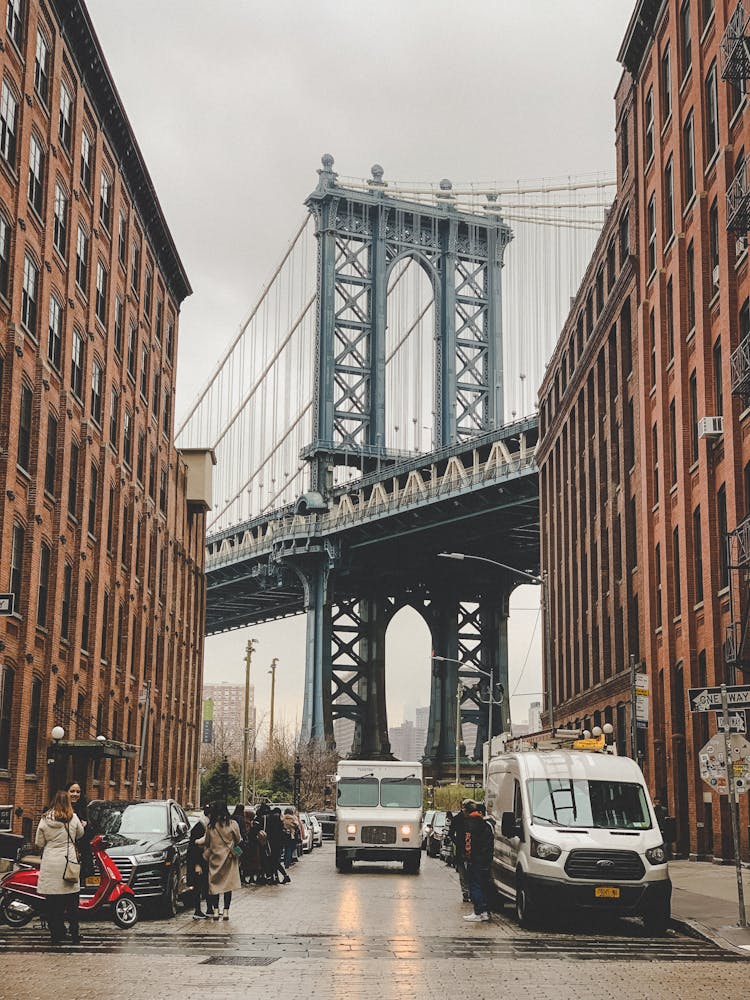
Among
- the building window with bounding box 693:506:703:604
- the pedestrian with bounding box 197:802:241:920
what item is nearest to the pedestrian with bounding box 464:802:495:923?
the pedestrian with bounding box 197:802:241:920

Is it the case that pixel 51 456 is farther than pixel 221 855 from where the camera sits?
Yes

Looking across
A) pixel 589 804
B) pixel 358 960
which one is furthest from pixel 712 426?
pixel 358 960

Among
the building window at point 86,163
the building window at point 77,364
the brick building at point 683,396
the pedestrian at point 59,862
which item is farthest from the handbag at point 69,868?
the building window at point 86,163

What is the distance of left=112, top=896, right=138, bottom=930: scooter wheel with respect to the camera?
60.6 feet

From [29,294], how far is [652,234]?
18.9 m

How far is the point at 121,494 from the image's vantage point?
156 ft

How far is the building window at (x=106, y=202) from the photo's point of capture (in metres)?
46.0

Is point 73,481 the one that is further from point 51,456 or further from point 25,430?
point 25,430

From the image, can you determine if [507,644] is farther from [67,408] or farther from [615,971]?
[615,971]

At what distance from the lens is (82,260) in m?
42.8

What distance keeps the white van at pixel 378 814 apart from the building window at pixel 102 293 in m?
17.2

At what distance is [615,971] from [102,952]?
5332mm

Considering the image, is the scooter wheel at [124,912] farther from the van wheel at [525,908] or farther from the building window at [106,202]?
the building window at [106,202]

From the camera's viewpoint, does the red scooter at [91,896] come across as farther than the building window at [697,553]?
No
